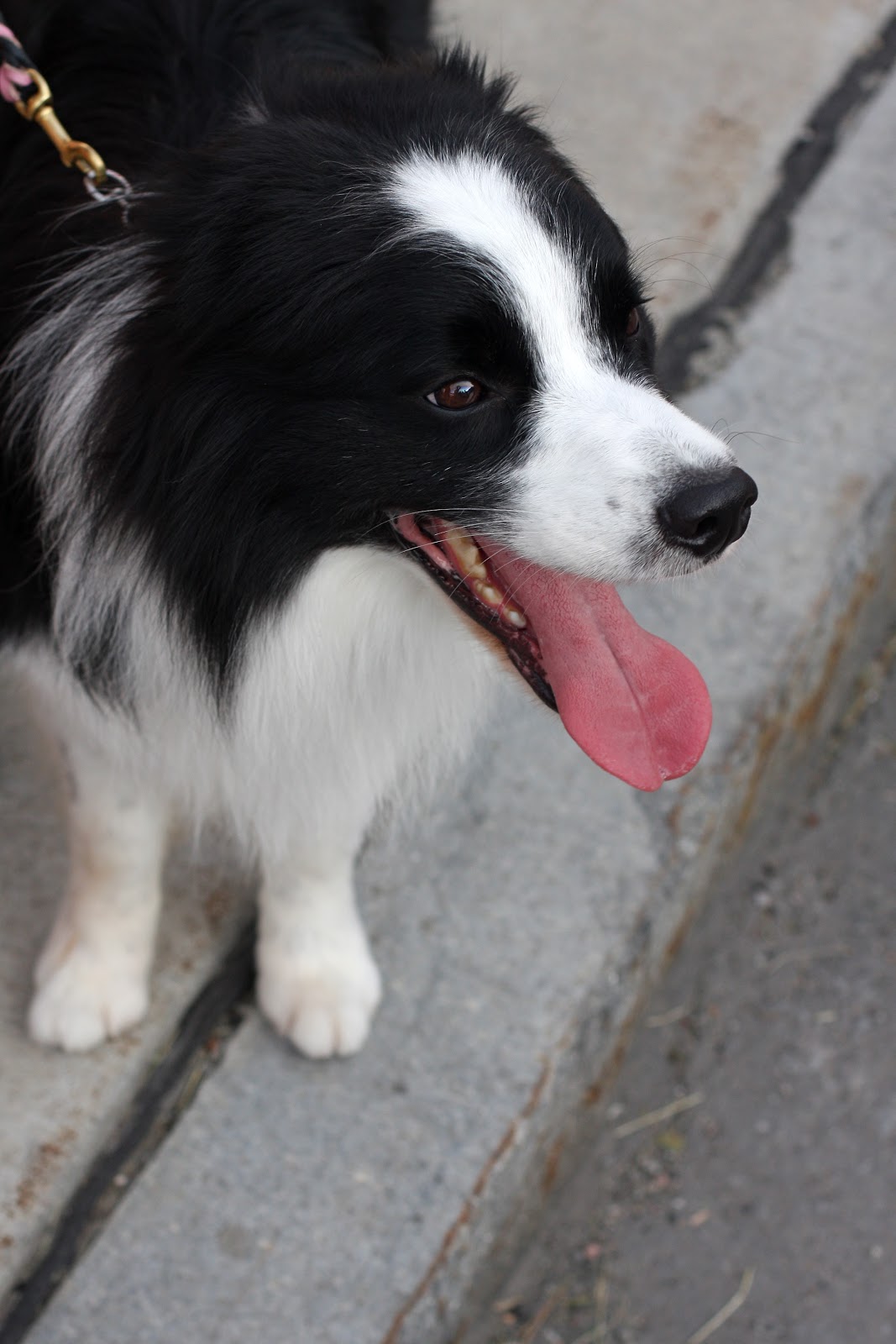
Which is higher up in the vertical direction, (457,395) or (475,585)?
(457,395)

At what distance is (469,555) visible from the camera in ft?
5.55

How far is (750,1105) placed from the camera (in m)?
2.51

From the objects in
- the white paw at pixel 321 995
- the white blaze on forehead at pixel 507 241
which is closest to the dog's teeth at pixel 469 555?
the white blaze on forehead at pixel 507 241

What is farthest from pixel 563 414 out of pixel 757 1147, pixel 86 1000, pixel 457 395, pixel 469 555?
pixel 757 1147

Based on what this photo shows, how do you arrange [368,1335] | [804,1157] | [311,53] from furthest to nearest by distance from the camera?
[804,1157], [311,53], [368,1335]

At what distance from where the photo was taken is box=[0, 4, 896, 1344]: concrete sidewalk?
1.95m

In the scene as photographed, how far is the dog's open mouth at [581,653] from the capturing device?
5.50 feet

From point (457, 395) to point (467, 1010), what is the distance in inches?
43.5

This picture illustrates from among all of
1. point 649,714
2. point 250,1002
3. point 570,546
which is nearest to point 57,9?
point 570,546

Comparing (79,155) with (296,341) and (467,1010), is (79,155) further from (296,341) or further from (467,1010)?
(467,1010)

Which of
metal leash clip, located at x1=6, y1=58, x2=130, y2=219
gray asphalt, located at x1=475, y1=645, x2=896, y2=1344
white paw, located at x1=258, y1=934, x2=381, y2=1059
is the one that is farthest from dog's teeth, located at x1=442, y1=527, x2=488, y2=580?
gray asphalt, located at x1=475, y1=645, x2=896, y2=1344

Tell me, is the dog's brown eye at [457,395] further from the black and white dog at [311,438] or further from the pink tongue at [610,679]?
the pink tongue at [610,679]

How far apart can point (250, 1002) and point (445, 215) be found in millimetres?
1310

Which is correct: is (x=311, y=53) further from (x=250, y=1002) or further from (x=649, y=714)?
(x=250, y=1002)
